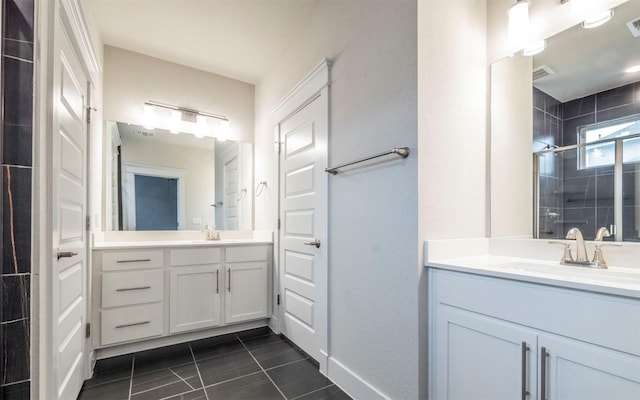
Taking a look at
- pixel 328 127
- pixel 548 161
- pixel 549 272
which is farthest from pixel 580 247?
pixel 328 127

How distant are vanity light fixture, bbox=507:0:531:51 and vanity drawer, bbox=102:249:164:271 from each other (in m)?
2.81

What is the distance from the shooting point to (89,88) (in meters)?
2.06

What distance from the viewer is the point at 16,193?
3.45 ft

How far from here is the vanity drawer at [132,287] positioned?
218 centimetres

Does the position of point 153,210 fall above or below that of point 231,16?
below

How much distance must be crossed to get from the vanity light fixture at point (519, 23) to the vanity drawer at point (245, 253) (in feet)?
8.07

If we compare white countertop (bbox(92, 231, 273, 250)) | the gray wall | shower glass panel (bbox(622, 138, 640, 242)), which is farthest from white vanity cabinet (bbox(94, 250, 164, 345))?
shower glass panel (bbox(622, 138, 640, 242))

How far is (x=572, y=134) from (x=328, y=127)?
1.35m

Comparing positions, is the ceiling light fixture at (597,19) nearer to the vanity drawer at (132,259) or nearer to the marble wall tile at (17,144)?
the marble wall tile at (17,144)

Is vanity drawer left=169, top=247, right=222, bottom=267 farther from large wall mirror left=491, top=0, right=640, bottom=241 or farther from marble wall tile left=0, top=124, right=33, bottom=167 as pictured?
large wall mirror left=491, top=0, right=640, bottom=241

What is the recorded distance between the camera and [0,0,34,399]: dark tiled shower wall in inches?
40.5

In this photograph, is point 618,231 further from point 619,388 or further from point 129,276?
point 129,276

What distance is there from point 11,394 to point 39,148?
35.5 inches

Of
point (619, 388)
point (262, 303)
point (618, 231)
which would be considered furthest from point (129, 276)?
point (618, 231)
